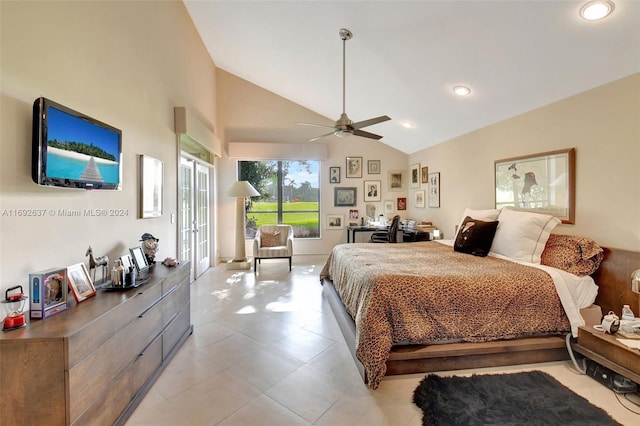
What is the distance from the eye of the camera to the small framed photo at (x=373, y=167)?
6.63 metres

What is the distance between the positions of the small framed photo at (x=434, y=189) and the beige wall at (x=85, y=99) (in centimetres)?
440

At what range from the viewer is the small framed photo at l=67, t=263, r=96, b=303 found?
5.60 feet

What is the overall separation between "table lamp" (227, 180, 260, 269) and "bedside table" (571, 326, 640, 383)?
4869 millimetres

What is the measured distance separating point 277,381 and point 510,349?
1.83 metres

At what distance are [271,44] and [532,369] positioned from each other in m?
4.84

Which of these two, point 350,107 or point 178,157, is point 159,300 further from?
point 350,107

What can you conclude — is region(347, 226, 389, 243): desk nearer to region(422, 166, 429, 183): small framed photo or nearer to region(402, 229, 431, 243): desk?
→ region(402, 229, 431, 243): desk

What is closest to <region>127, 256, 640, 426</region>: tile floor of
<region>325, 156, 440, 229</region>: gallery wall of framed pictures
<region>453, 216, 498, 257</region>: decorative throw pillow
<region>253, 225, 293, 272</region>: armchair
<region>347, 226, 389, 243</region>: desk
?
<region>453, 216, 498, 257</region>: decorative throw pillow

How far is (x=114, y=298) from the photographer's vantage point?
1808 mm

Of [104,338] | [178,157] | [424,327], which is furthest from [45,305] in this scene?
[178,157]

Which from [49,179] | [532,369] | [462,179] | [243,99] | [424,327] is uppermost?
[243,99]

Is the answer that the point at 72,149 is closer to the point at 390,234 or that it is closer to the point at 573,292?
the point at 573,292

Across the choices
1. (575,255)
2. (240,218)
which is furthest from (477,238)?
(240,218)

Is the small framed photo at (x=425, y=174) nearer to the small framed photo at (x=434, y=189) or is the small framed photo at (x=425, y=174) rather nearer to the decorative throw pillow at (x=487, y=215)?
the small framed photo at (x=434, y=189)
